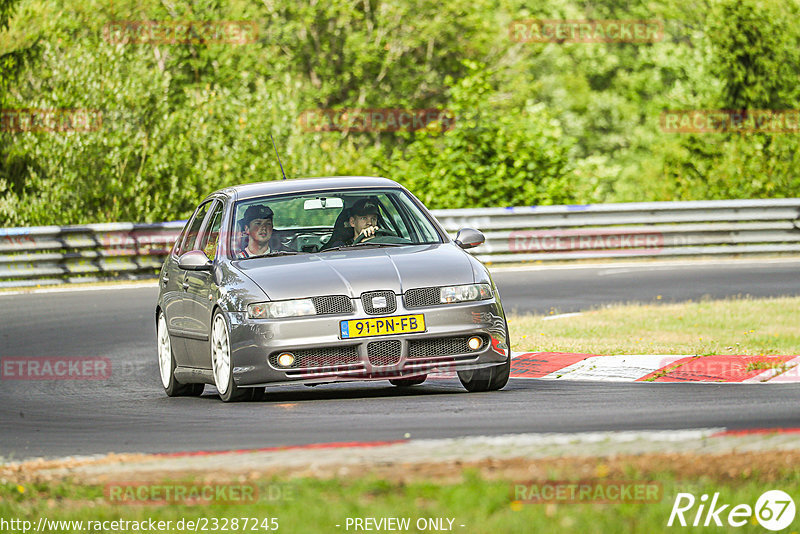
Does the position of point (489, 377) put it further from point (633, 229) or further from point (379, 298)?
point (633, 229)

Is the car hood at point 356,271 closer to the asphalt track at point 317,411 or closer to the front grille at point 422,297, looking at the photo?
the front grille at point 422,297

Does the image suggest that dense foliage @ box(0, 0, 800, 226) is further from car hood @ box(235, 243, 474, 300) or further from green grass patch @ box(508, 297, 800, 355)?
car hood @ box(235, 243, 474, 300)

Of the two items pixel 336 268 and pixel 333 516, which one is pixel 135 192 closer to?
pixel 336 268

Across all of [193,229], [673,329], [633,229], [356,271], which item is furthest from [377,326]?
[633,229]

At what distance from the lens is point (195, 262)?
10.1 metres

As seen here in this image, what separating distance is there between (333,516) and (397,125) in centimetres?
4334

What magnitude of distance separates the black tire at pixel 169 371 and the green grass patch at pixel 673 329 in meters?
3.20

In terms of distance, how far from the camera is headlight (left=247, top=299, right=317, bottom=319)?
9.17m

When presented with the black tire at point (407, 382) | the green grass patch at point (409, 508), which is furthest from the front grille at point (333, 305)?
the green grass patch at point (409, 508)

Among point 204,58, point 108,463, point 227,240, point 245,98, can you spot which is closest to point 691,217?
point 245,98

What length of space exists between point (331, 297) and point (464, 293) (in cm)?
90

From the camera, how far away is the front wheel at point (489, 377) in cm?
975

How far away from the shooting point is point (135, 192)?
83.7 feet

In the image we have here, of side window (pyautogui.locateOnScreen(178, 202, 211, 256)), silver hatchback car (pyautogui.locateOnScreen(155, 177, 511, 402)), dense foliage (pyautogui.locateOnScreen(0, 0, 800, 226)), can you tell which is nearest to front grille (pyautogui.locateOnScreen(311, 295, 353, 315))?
silver hatchback car (pyautogui.locateOnScreen(155, 177, 511, 402))
